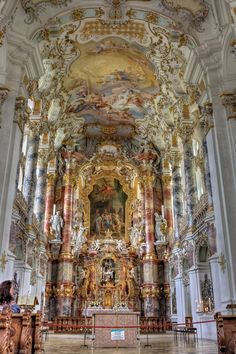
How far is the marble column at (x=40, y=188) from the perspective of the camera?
57.7 feet

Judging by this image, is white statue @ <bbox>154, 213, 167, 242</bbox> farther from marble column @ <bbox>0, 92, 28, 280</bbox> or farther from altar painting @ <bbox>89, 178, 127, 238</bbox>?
marble column @ <bbox>0, 92, 28, 280</bbox>

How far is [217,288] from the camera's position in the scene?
10750mm

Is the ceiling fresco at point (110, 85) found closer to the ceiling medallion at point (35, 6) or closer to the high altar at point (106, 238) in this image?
the high altar at point (106, 238)

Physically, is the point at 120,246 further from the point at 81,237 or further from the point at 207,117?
the point at 207,117

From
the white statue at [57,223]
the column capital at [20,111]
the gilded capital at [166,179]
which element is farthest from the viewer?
the gilded capital at [166,179]

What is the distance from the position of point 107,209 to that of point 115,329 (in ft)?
45.1

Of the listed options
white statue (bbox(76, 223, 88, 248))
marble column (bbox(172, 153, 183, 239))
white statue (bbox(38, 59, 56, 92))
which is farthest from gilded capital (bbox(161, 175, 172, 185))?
white statue (bbox(38, 59, 56, 92))

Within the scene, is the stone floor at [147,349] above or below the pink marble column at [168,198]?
below

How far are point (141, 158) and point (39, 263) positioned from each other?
33.6 ft

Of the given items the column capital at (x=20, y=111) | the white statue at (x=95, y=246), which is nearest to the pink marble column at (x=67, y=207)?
the white statue at (x=95, y=246)

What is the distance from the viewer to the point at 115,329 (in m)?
9.49

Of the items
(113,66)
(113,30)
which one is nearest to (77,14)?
(113,30)

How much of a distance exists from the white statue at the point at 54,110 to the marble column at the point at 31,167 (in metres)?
2.96

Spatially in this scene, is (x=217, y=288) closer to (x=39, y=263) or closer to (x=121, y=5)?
(x=39, y=263)
